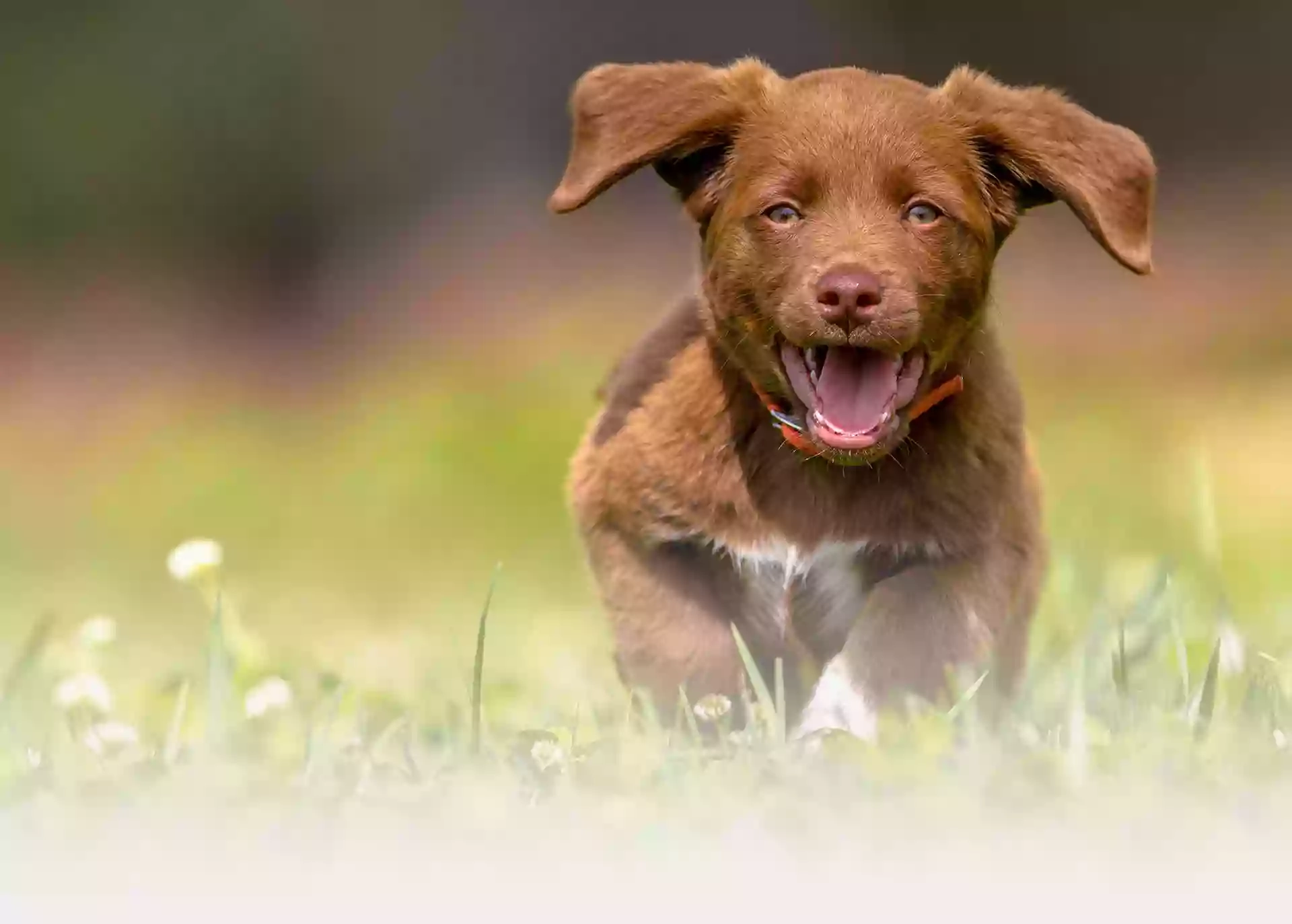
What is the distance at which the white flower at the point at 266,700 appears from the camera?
3.35 metres

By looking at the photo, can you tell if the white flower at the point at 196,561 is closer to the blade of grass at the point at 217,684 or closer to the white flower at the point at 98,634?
the white flower at the point at 98,634

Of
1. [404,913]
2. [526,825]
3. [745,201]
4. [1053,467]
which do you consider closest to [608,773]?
[526,825]

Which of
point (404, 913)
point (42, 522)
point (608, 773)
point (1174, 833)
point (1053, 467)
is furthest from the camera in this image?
point (42, 522)

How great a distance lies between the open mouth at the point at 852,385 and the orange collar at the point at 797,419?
0.17 feet

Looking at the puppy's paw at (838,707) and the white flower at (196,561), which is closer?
the puppy's paw at (838,707)

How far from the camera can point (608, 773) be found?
9.66 feet

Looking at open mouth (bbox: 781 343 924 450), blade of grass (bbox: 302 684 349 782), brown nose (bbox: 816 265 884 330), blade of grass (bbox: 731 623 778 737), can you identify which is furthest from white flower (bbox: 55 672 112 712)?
brown nose (bbox: 816 265 884 330)

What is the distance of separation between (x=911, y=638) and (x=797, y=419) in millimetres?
429

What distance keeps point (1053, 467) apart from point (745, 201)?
3823 mm

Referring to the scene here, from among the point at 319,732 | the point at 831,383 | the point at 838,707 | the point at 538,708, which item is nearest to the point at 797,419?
the point at 831,383

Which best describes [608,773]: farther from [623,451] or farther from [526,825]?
[623,451]

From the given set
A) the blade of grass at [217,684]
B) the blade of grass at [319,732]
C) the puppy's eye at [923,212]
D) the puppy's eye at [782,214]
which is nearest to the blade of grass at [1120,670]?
the puppy's eye at [923,212]

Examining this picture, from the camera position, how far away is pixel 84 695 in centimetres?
354

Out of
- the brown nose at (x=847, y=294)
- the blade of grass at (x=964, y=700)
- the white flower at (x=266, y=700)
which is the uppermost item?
the brown nose at (x=847, y=294)
